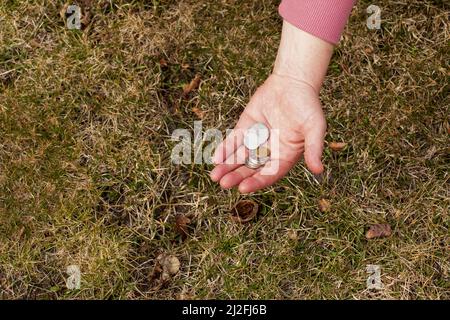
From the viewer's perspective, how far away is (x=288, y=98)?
2652mm

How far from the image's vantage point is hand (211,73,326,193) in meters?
2.56

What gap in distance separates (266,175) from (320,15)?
29.8 inches

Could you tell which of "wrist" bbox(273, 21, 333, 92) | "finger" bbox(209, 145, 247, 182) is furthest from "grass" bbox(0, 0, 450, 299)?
"wrist" bbox(273, 21, 333, 92)

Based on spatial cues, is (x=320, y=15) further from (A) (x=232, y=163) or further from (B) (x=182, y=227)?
(B) (x=182, y=227)

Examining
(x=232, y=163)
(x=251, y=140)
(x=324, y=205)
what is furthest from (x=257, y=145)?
(x=324, y=205)

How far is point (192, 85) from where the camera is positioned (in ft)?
11.0

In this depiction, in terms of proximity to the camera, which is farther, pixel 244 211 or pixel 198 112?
pixel 198 112

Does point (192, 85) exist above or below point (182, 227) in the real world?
above

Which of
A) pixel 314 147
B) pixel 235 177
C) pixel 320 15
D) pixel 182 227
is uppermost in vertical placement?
pixel 320 15

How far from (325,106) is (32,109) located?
5.60 feet

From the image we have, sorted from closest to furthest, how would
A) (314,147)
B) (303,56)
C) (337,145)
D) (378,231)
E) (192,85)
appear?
(314,147)
(303,56)
(378,231)
(337,145)
(192,85)

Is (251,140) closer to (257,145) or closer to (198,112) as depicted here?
(257,145)

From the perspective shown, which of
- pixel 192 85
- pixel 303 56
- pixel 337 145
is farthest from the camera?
pixel 192 85

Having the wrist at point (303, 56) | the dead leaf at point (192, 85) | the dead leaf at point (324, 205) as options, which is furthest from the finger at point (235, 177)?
the dead leaf at point (192, 85)
